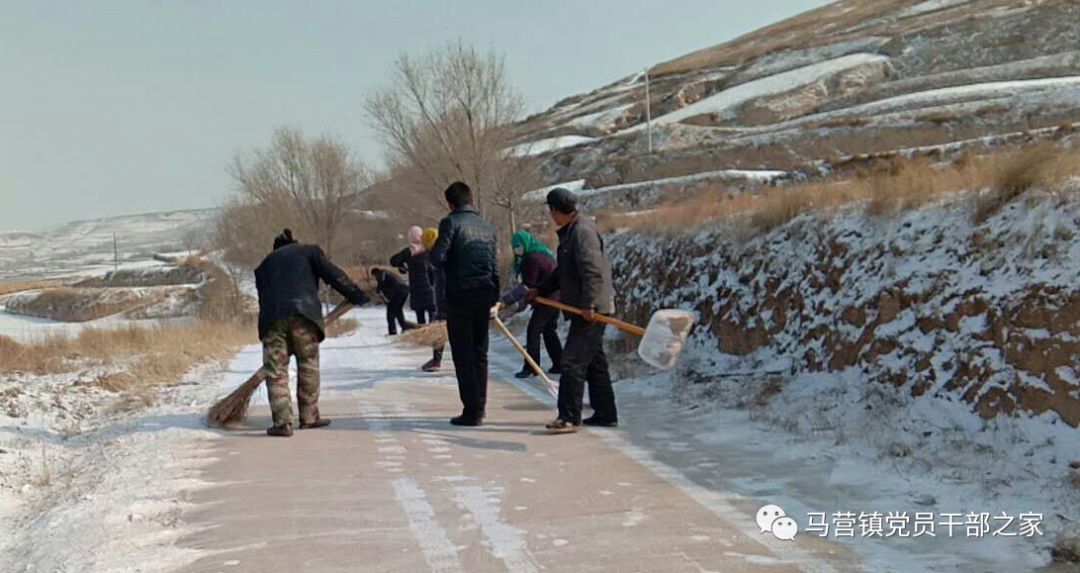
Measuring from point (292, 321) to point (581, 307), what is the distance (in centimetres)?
241

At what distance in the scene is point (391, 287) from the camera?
15.3 meters

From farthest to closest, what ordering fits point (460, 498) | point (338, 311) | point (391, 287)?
point (391, 287) → point (338, 311) → point (460, 498)

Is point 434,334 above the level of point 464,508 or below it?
above

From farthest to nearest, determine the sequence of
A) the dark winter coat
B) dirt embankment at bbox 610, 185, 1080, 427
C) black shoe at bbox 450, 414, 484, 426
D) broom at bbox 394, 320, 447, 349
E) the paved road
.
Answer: broom at bbox 394, 320, 447, 349, the dark winter coat, black shoe at bbox 450, 414, 484, 426, dirt embankment at bbox 610, 185, 1080, 427, the paved road

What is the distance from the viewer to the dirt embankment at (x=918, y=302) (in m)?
5.96

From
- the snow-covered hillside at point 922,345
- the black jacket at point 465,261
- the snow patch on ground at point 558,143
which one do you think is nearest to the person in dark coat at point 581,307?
the black jacket at point 465,261

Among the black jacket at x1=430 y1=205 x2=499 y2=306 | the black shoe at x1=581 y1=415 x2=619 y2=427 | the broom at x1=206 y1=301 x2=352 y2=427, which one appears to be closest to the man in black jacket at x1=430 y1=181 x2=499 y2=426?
the black jacket at x1=430 y1=205 x2=499 y2=306

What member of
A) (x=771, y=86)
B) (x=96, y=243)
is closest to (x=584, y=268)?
(x=771, y=86)

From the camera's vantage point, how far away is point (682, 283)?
37.9ft

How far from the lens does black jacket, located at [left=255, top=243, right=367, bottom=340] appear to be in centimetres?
760

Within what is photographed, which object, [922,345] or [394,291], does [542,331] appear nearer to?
[922,345]

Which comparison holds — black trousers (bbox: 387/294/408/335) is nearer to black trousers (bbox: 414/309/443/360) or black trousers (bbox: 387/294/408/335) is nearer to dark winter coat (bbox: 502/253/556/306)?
black trousers (bbox: 414/309/443/360)

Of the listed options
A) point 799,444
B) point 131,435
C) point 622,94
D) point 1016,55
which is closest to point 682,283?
point 799,444

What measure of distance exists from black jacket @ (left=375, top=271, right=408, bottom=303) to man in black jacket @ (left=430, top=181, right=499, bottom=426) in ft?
21.6
